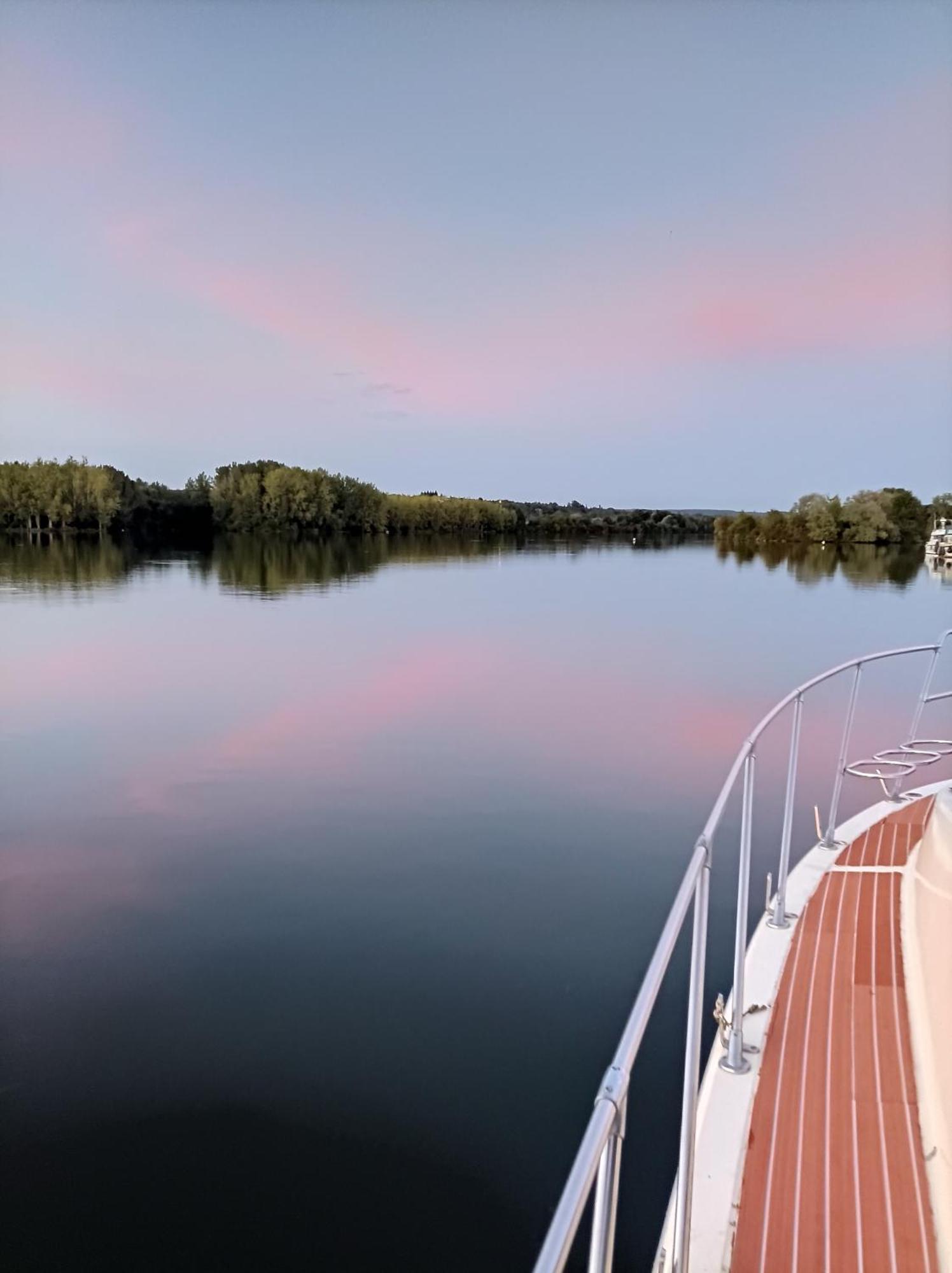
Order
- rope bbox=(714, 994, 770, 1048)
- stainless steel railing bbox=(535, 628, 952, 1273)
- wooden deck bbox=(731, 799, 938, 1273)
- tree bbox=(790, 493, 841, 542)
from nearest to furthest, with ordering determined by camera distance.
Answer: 1. stainless steel railing bbox=(535, 628, 952, 1273)
2. wooden deck bbox=(731, 799, 938, 1273)
3. rope bbox=(714, 994, 770, 1048)
4. tree bbox=(790, 493, 841, 542)

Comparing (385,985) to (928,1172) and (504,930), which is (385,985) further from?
(928,1172)

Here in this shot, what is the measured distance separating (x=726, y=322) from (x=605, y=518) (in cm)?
11510

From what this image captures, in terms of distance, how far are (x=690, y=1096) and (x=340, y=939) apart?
4019 millimetres

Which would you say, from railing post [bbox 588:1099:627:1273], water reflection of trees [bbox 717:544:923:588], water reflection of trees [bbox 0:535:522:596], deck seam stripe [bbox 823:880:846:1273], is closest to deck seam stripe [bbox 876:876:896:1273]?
deck seam stripe [bbox 823:880:846:1273]

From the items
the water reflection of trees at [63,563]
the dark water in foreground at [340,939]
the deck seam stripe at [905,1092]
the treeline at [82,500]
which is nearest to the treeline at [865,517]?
the treeline at [82,500]

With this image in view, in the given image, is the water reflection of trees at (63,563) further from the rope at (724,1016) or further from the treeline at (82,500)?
the rope at (724,1016)

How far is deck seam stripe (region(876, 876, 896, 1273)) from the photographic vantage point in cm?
189

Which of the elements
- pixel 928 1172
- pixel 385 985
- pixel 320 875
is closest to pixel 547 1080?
pixel 385 985

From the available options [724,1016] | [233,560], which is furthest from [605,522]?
[724,1016]

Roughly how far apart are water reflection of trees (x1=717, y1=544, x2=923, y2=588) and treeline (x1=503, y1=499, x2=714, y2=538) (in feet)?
123

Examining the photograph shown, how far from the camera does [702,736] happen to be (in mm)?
10930

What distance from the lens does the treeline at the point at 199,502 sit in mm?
71000

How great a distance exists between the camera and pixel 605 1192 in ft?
3.27

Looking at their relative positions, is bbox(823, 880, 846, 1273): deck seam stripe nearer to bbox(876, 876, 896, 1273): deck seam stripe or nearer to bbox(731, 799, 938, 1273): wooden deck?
bbox(731, 799, 938, 1273): wooden deck
